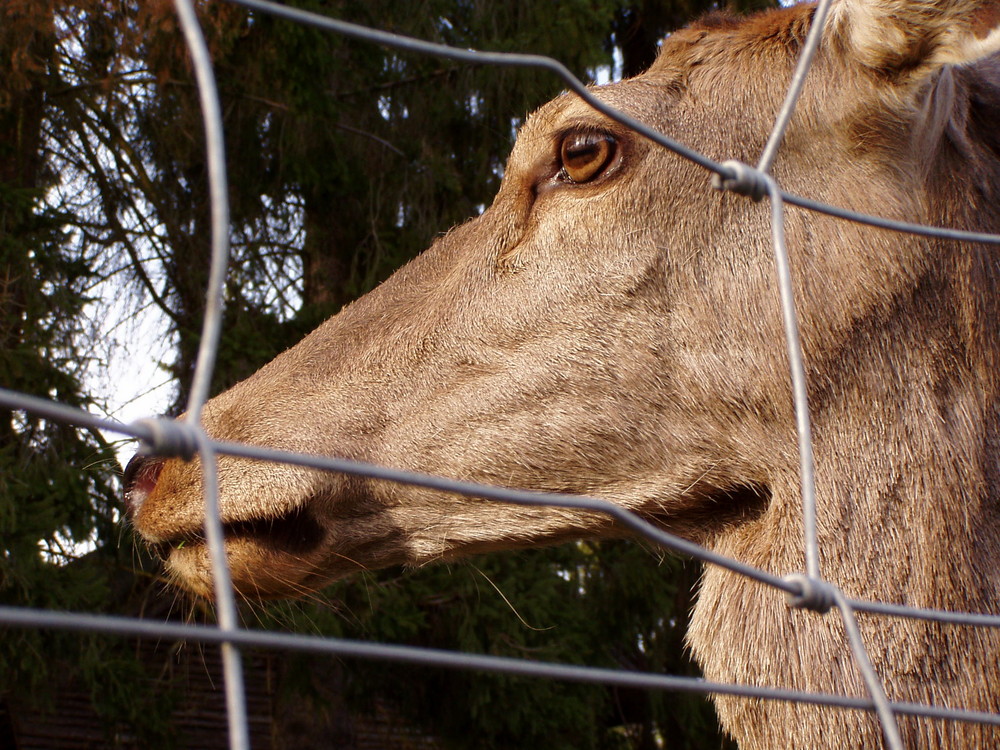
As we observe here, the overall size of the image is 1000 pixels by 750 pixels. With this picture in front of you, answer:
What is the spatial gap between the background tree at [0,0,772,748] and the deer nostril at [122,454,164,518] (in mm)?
3086

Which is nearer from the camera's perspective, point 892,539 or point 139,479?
point 892,539

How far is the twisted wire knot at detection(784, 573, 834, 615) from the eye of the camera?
1.20 metres

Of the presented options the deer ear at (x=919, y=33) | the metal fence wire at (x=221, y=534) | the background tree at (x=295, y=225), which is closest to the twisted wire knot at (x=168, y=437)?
the metal fence wire at (x=221, y=534)

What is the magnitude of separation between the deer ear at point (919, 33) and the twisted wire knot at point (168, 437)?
63.7 inches

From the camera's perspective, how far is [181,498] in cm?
237

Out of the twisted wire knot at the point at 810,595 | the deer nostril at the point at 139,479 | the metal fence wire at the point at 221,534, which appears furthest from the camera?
the deer nostril at the point at 139,479

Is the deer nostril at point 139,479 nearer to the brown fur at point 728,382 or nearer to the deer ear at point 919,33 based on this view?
the brown fur at point 728,382

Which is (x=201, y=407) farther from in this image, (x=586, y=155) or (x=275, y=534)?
(x=586, y=155)

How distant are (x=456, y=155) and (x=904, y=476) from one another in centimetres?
598

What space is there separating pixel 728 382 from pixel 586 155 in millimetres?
628

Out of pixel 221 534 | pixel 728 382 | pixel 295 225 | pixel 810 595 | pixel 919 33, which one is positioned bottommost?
pixel 810 595

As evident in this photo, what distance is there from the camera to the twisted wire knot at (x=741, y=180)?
1.37m

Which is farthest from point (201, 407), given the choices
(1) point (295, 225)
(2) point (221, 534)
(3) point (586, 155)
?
(1) point (295, 225)

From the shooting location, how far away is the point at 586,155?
239 cm
